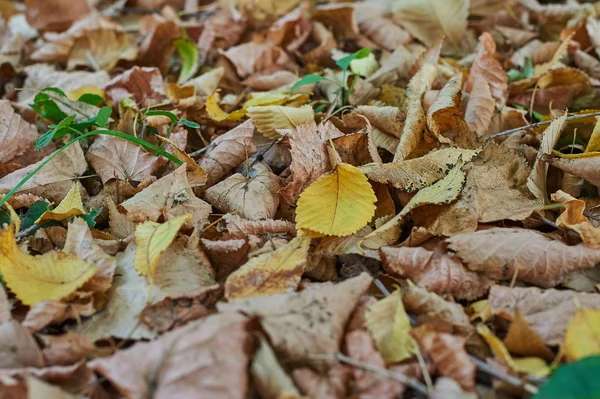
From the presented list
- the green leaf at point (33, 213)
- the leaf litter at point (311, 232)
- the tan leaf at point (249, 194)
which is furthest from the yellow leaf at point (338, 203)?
the green leaf at point (33, 213)

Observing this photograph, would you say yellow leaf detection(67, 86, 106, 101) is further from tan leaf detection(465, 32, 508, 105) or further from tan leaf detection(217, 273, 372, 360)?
tan leaf detection(465, 32, 508, 105)

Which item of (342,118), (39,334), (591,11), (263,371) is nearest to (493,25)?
(591,11)

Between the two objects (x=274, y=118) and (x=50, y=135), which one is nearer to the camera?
(x=50, y=135)

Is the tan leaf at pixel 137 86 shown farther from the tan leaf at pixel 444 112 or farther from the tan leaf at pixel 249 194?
the tan leaf at pixel 444 112

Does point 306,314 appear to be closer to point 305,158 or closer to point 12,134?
point 305,158

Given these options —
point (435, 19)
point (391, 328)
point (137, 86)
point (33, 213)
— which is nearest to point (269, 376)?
point (391, 328)

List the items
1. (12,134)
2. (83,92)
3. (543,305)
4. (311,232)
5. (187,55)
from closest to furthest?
(543,305), (311,232), (12,134), (83,92), (187,55)
